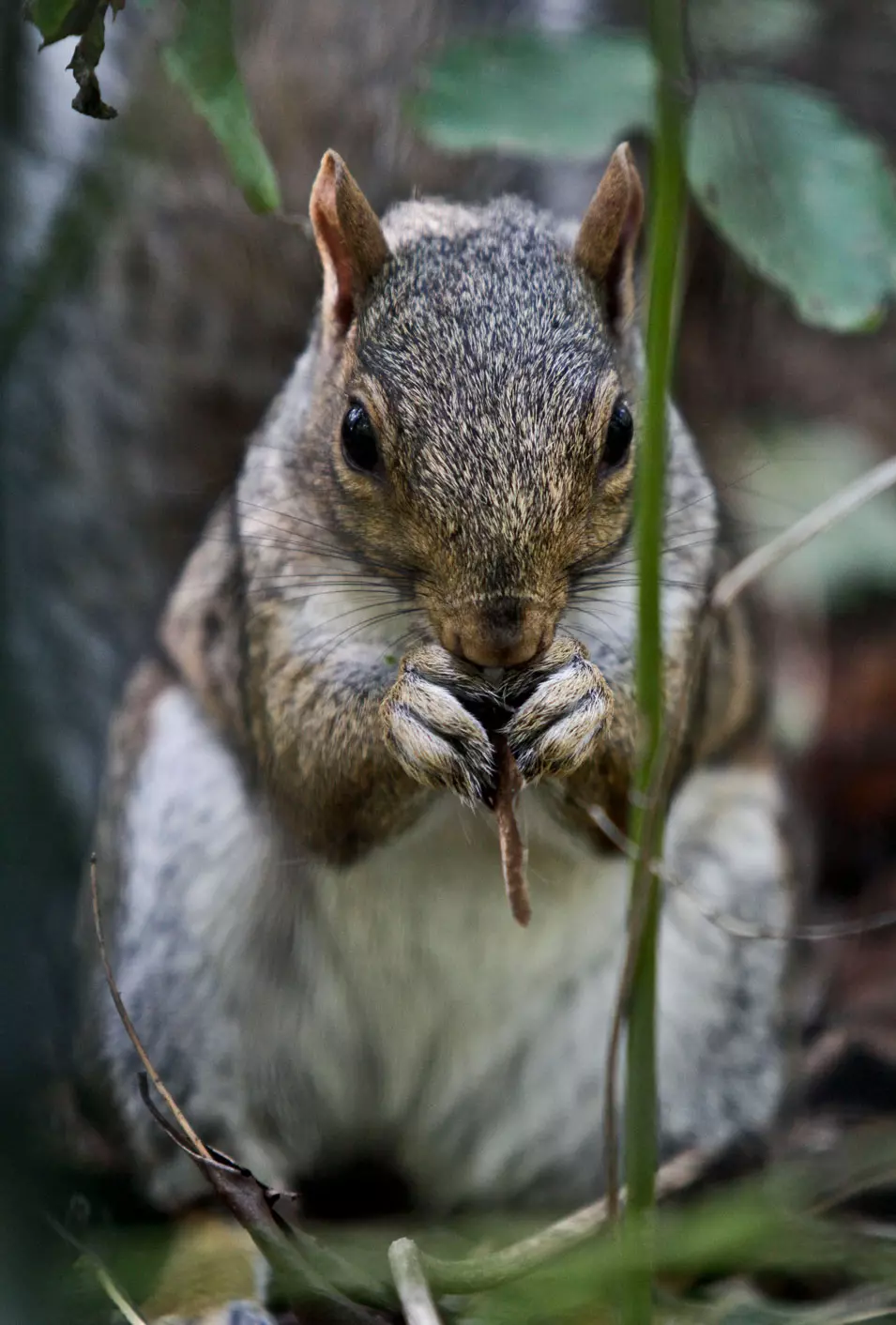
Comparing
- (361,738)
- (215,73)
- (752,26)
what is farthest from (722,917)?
(752,26)

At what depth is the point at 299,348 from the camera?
246cm

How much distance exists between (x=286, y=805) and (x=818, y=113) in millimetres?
1020

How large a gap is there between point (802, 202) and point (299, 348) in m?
1.35

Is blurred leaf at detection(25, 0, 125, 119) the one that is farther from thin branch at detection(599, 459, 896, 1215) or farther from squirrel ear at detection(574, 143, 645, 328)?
thin branch at detection(599, 459, 896, 1215)

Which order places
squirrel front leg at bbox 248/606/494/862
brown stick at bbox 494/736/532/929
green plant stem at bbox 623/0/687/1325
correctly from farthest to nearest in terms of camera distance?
1. squirrel front leg at bbox 248/606/494/862
2. brown stick at bbox 494/736/532/929
3. green plant stem at bbox 623/0/687/1325

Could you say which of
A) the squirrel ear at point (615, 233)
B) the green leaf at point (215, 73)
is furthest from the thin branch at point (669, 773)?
the green leaf at point (215, 73)

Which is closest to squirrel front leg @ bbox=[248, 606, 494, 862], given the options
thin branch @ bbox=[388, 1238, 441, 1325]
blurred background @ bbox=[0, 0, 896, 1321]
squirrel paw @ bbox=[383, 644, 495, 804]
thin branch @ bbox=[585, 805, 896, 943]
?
squirrel paw @ bbox=[383, 644, 495, 804]

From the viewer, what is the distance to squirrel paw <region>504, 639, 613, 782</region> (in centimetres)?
137

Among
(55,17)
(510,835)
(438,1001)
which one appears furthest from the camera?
(438,1001)

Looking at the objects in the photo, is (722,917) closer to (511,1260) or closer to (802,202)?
(511,1260)

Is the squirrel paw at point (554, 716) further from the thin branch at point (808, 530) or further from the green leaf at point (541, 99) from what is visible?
the green leaf at point (541, 99)

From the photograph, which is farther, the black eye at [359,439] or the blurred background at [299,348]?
the blurred background at [299,348]

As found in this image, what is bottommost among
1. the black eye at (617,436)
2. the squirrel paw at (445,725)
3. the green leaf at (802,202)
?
the squirrel paw at (445,725)

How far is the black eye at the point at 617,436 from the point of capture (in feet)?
4.77
